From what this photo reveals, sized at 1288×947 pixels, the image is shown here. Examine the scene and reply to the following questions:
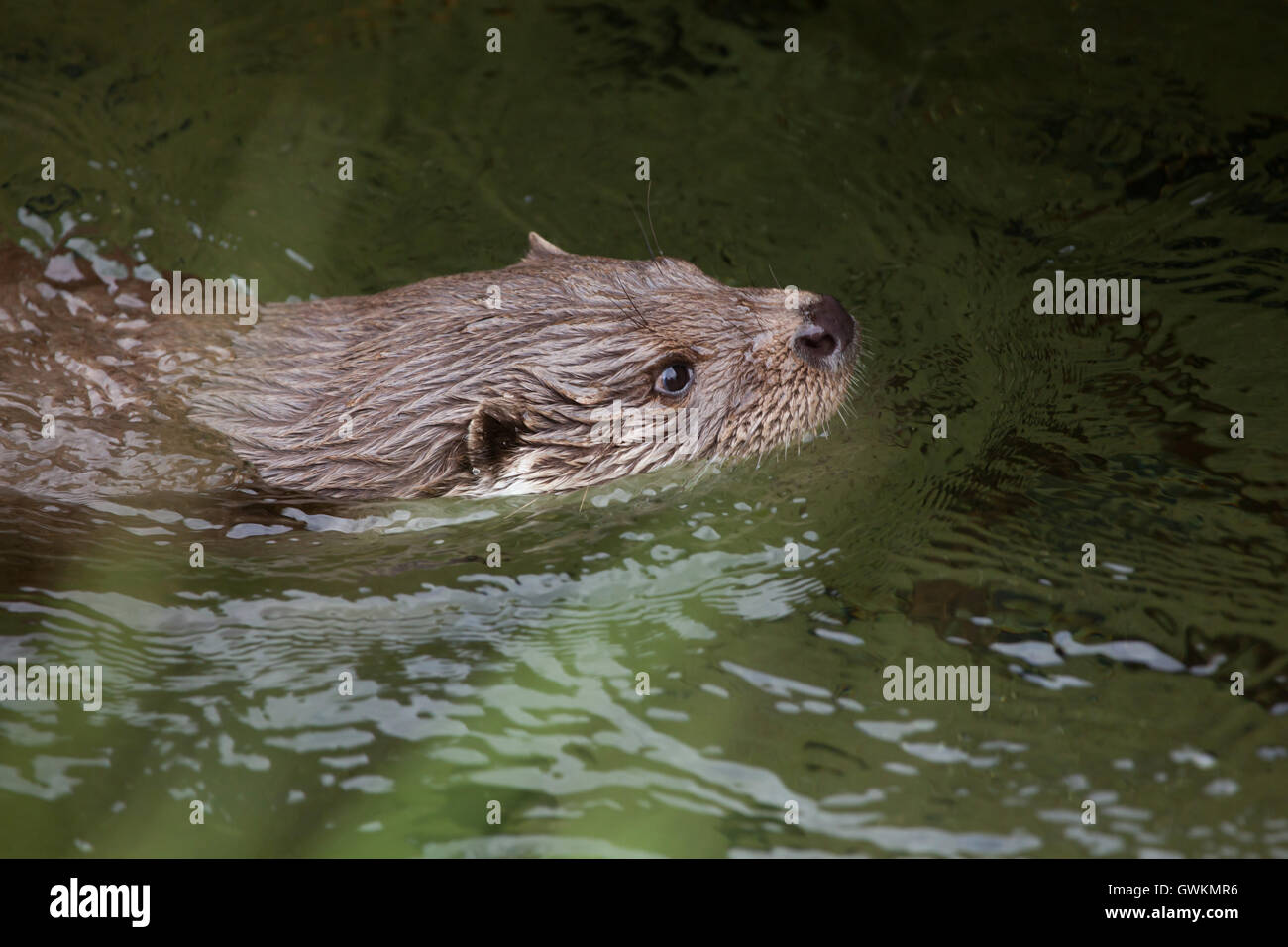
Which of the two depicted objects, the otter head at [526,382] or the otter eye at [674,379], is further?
the otter eye at [674,379]

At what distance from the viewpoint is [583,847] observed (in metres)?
3.03

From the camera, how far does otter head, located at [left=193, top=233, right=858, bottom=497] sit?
379 centimetres

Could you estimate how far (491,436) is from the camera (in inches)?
150

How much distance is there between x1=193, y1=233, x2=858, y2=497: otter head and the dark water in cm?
19

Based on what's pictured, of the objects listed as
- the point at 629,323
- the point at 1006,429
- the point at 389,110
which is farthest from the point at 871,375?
the point at 389,110

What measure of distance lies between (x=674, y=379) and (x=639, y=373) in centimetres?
14

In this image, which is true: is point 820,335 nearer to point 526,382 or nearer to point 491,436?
point 526,382

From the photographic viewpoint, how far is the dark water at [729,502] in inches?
125
